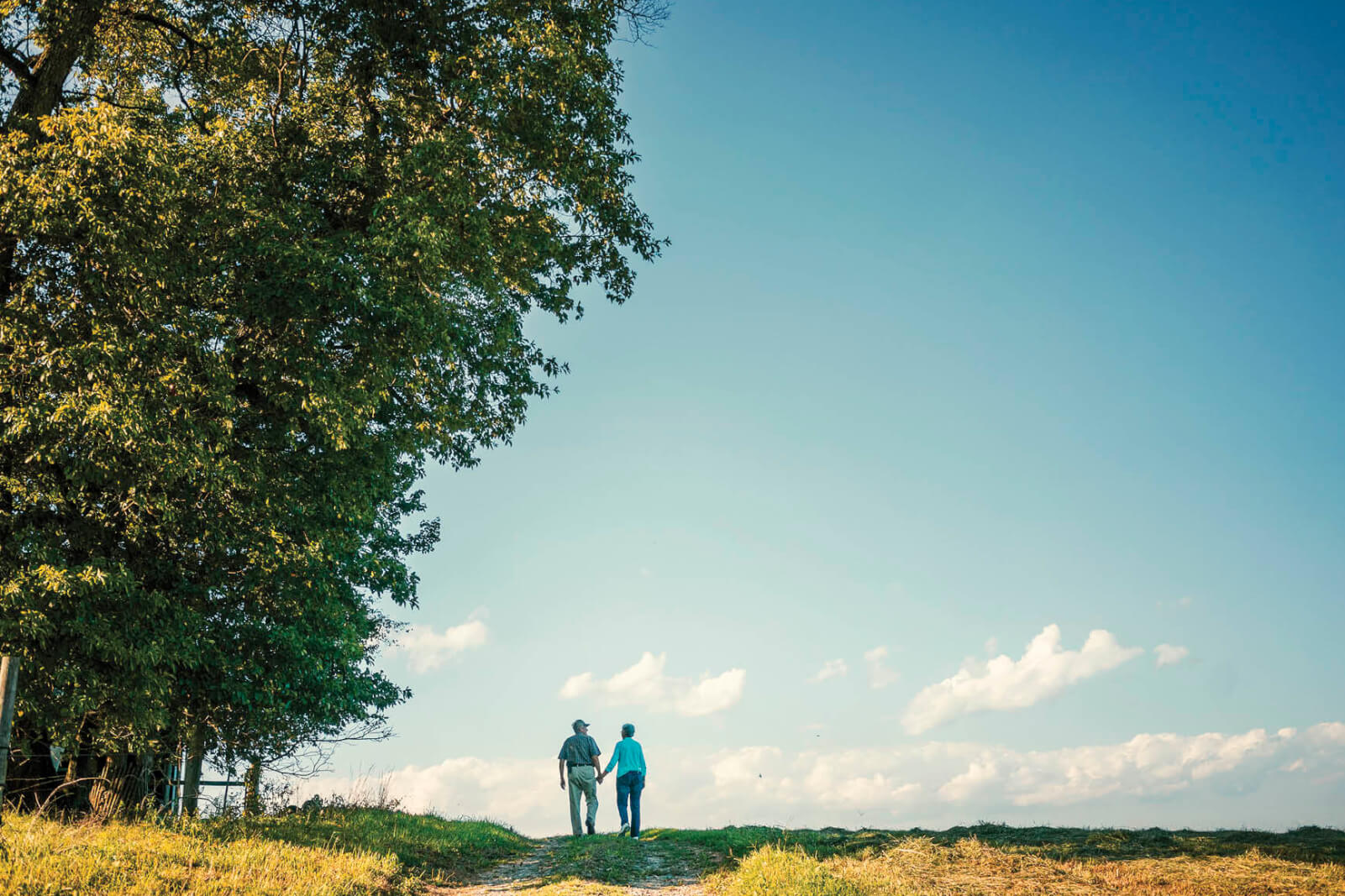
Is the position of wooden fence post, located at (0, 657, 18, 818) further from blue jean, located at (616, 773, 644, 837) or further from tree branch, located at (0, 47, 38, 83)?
tree branch, located at (0, 47, 38, 83)

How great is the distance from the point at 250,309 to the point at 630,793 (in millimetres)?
9866

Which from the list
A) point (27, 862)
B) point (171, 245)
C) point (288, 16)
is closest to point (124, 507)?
point (171, 245)

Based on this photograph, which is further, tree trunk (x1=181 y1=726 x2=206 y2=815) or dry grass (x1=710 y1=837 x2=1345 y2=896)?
tree trunk (x1=181 y1=726 x2=206 y2=815)

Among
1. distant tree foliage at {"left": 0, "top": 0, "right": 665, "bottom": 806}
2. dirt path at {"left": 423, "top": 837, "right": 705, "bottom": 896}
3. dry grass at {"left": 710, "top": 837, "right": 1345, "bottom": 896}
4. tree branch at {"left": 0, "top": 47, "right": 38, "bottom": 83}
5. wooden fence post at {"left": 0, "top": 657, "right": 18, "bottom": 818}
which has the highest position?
tree branch at {"left": 0, "top": 47, "right": 38, "bottom": 83}

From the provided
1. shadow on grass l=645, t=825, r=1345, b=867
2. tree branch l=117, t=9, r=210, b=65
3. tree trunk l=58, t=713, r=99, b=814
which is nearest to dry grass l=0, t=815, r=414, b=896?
tree trunk l=58, t=713, r=99, b=814

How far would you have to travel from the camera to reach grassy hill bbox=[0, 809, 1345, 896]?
8.09m

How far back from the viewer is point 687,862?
1152cm

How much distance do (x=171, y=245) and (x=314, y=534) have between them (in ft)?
13.7

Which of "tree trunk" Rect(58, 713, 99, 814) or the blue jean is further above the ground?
"tree trunk" Rect(58, 713, 99, 814)

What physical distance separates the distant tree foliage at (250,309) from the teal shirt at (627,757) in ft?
15.9

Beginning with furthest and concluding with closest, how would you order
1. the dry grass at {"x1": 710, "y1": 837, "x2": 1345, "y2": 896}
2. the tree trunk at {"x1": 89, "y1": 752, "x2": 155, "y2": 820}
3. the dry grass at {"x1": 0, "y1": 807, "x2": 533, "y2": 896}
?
the tree trunk at {"x1": 89, "y1": 752, "x2": 155, "y2": 820}, the dry grass at {"x1": 710, "y1": 837, "x2": 1345, "y2": 896}, the dry grass at {"x1": 0, "y1": 807, "x2": 533, "y2": 896}

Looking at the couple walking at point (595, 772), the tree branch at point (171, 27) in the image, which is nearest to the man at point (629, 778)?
the couple walking at point (595, 772)

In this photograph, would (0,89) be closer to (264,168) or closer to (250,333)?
(264,168)

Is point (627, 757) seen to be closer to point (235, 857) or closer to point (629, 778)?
point (629, 778)
